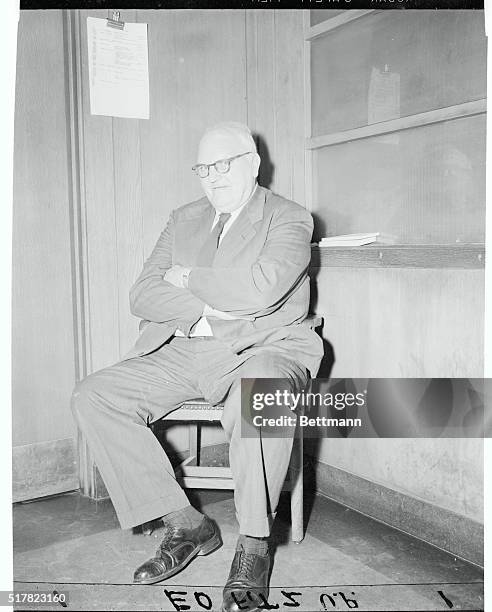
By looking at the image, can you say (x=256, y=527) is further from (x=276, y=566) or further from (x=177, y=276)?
(x=177, y=276)

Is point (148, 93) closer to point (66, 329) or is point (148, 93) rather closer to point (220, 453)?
point (66, 329)

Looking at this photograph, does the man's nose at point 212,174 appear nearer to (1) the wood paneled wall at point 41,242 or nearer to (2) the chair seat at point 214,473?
(1) the wood paneled wall at point 41,242

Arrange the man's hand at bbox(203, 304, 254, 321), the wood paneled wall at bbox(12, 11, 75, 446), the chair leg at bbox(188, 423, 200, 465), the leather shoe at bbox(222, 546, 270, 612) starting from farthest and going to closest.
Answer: the chair leg at bbox(188, 423, 200, 465) < the wood paneled wall at bbox(12, 11, 75, 446) < the man's hand at bbox(203, 304, 254, 321) < the leather shoe at bbox(222, 546, 270, 612)

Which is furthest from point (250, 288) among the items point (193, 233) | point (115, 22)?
point (115, 22)

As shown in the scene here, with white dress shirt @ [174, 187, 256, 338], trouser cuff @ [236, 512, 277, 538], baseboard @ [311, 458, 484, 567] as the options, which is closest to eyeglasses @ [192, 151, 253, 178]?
white dress shirt @ [174, 187, 256, 338]

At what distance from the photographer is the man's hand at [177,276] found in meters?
2.27

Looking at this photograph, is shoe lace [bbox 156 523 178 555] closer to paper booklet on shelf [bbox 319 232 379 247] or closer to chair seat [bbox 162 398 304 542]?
chair seat [bbox 162 398 304 542]

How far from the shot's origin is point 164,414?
2.27 m

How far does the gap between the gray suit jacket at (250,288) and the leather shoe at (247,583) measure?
670 millimetres

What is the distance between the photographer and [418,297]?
2277mm

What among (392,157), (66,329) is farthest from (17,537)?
(392,157)

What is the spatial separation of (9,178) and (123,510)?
110cm

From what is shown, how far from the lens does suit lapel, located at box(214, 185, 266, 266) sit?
7.61 ft

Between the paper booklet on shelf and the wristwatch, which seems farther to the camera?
the paper booklet on shelf
